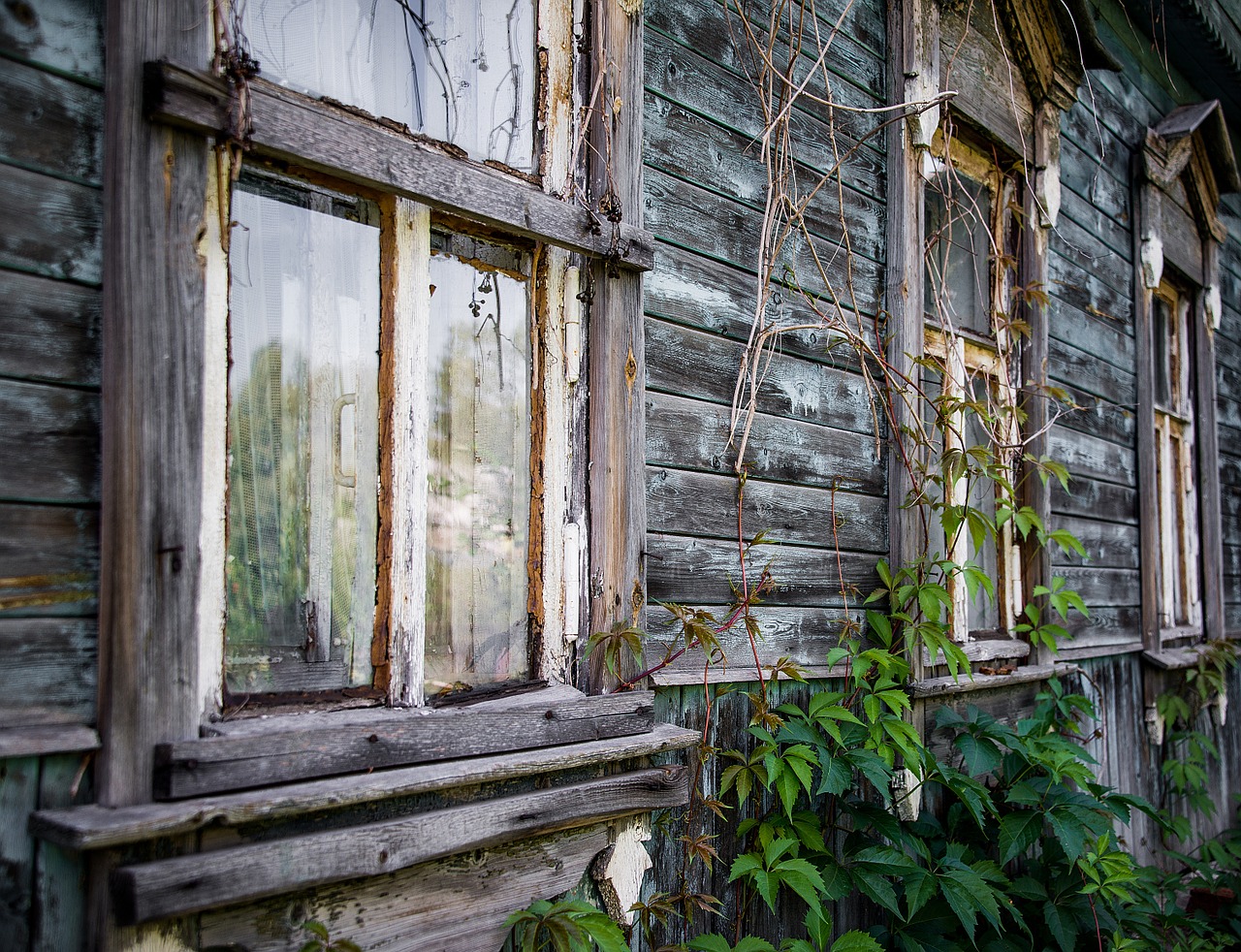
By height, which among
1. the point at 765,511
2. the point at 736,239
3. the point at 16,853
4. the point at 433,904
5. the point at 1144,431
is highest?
the point at 736,239

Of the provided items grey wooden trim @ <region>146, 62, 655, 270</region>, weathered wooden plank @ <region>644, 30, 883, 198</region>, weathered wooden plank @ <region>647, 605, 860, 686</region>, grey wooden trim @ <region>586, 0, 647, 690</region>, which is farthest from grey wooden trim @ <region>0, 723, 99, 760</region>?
weathered wooden plank @ <region>644, 30, 883, 198</region>

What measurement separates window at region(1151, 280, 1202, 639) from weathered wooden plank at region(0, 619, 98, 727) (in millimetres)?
5908

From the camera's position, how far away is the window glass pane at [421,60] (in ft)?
5.77

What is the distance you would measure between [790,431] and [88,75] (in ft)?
6.44

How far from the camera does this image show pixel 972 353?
12.9 feet

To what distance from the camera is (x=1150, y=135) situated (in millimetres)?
5277

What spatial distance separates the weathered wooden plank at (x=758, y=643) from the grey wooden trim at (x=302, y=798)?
254 mm

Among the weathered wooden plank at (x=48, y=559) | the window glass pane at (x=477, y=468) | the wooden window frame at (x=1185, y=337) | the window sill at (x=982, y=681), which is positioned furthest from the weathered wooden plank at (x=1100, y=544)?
the weathered wooden plank at (x=48, y=559)

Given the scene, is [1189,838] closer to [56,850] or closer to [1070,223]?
[1070,223]

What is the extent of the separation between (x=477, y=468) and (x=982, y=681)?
2374 mm

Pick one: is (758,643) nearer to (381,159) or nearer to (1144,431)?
(381,159)

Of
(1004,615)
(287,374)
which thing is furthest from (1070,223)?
(287,374)

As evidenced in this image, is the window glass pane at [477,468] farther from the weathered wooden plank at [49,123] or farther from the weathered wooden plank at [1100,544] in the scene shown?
the weathered wooden plank at [1100,544]

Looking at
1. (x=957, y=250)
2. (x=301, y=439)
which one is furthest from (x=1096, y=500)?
(x=301, y=439)
